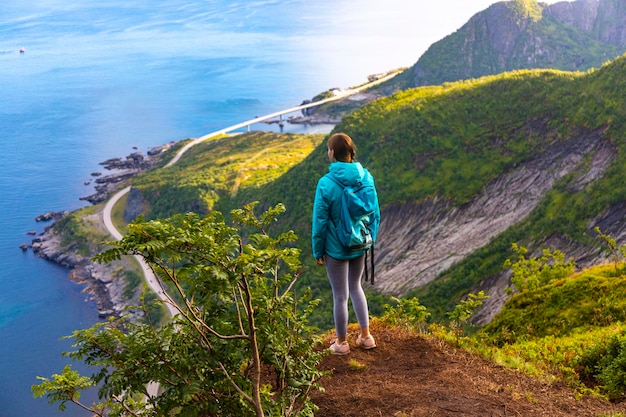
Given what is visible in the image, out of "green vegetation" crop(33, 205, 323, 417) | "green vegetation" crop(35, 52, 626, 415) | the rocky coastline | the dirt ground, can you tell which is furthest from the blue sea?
"green vegetation" crop(33, 205, 323, 417)

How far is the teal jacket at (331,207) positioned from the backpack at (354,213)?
0.06 metres

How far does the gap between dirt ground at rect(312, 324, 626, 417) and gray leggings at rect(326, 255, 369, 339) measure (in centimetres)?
68

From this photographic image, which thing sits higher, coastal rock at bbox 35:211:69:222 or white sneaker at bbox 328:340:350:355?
white sneaker at bbox 328:340:350:355

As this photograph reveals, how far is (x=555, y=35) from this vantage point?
143125mm

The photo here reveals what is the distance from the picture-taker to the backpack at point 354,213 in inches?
276

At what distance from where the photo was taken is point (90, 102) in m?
128

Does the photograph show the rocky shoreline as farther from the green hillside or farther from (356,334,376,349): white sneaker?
(356,334,376,349): white sneaker

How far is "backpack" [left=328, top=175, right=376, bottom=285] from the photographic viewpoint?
7.01 m

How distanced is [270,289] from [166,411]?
1.49 metres

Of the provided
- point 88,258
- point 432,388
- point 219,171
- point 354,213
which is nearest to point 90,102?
point 219,171

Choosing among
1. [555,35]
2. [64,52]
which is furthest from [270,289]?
[64,52]

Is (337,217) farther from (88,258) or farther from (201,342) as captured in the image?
(88,258)

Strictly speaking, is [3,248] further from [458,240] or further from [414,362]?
[414,362]

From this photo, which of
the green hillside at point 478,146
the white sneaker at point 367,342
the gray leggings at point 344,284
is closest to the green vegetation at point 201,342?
the gray leggings at point 344,284
